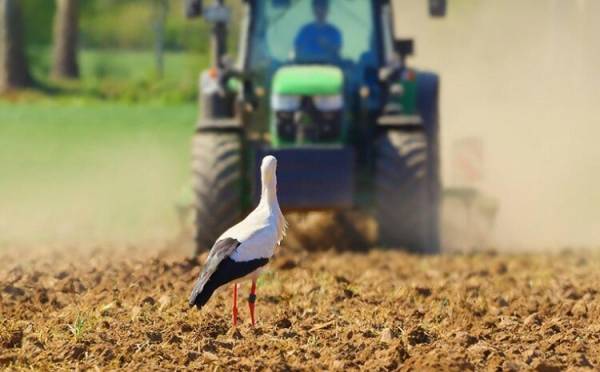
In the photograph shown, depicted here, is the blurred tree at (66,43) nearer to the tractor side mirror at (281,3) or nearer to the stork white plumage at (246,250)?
the tractor side mirror at (281,3)

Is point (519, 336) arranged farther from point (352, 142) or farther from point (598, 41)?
Answer: point (598, 41)

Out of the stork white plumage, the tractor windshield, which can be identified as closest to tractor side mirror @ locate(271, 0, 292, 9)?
the tractor windshield

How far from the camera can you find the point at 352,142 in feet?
48.1

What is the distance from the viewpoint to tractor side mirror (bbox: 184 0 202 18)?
14297 mm

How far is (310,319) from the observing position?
920cm

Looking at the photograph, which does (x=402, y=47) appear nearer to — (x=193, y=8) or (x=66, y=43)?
(x=193, y=8)

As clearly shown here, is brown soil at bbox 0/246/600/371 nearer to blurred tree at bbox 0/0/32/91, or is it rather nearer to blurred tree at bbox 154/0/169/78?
blurred tree at bbox 0/0/32/91

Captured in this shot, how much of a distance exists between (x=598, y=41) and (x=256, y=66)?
1689 centimetres

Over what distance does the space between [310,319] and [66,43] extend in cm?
3748

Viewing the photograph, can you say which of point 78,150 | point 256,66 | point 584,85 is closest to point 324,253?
point 256,66

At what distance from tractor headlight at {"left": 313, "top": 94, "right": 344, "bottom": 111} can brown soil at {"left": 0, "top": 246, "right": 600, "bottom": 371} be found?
1588 millimetres

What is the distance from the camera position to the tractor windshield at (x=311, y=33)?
48.0 ft

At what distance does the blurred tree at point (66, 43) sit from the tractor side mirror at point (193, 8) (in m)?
31.0

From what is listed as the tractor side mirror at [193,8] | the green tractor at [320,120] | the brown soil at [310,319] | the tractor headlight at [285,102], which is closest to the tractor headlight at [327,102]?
the green tractor at [320,120]
